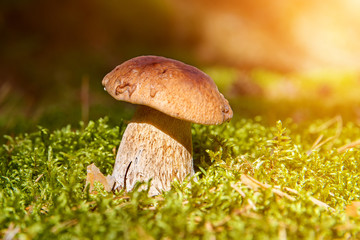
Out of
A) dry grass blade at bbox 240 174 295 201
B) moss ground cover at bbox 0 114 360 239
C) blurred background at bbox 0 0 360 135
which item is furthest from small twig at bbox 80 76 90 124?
dry grass blade at bbox 240 174 295 201

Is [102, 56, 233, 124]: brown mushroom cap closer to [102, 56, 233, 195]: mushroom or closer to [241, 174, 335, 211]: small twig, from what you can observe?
[102, 56, 233, 195]: mushroom

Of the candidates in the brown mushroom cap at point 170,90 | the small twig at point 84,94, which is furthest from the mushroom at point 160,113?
the small twig at point 84,94

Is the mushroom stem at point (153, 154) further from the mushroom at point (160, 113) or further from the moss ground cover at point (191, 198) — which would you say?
the moss ground cover at point (191, 198)

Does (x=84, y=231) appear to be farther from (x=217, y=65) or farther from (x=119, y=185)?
(x=217, y=65)

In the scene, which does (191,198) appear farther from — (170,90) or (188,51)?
(188,51)

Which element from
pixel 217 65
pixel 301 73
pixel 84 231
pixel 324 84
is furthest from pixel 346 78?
pixel 84 231

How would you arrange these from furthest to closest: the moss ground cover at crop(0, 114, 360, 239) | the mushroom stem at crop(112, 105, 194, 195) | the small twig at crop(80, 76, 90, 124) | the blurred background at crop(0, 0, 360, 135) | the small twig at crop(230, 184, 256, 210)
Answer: the blurred background at crop(0, 0, 360, 135), the small twig at crop(80, 76, 90, 124), the mushroom stem at crop(112, 105, 194, 195), the small twig at crop(230, 184, 256, 210), the moss ground cover at crop(0, 114, 360, 239)

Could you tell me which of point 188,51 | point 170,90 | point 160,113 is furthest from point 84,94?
point 170,90
